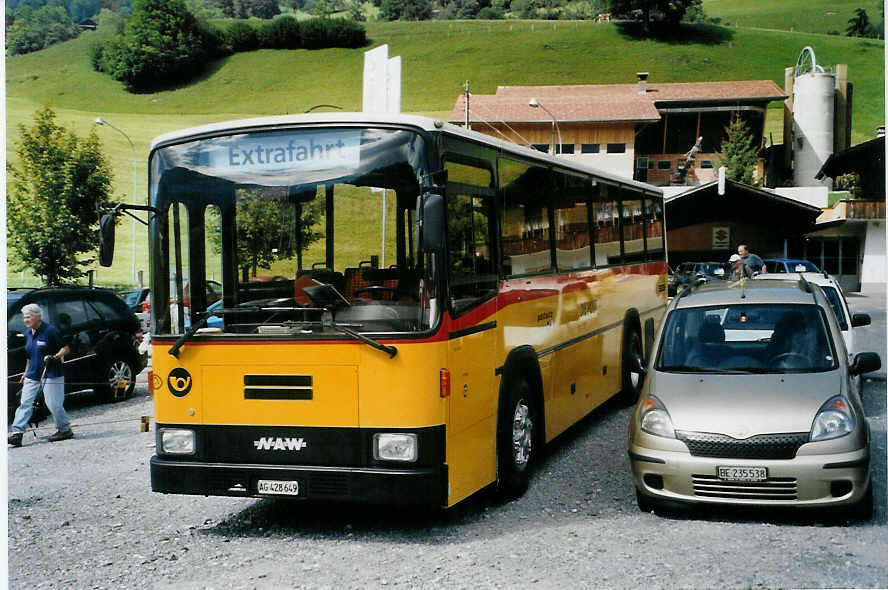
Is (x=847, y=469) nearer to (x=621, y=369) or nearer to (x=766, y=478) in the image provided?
(x=766, y=478)

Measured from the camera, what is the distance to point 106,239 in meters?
7.06

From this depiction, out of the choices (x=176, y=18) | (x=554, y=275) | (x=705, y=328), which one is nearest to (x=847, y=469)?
(x=705, y=328)

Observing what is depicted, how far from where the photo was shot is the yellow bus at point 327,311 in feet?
22.7

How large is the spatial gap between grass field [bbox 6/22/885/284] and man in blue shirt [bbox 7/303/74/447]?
69.4 meters

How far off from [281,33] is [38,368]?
9803cm

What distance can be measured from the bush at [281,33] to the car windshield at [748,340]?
101 metres

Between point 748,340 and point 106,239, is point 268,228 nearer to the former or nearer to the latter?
point 106,239

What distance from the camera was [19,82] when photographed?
95.4 m

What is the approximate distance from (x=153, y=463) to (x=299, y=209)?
7.30 feet

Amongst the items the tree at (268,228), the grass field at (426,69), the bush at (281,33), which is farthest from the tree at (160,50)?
the tree at (268,228)

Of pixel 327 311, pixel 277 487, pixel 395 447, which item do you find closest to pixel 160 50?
pixel 327 311

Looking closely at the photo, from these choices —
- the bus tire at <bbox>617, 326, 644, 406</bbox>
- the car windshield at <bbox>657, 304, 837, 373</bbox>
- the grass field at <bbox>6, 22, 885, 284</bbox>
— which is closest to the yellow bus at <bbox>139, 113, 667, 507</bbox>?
the car windshield at <bbox>657, 304, 837, 373</bbox>

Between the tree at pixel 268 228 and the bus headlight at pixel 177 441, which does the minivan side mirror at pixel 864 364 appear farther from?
the bus headlight at pixel 177 441

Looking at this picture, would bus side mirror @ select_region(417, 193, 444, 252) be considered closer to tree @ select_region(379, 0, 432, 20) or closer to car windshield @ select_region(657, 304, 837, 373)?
car windshield @ select_region(657, 304, 837, 373)
